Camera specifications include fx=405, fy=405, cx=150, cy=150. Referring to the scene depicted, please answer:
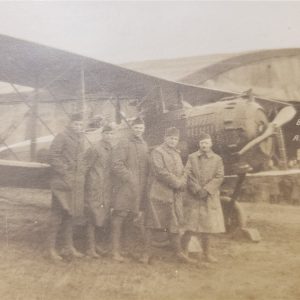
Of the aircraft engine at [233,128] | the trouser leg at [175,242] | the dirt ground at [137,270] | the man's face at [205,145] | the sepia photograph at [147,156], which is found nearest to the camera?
the dirt ground at [137,270]

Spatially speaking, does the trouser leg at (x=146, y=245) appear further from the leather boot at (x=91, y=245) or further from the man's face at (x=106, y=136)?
the man's face at (x=106, y=136)

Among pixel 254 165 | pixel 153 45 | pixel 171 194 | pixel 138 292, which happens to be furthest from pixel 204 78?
pixel 138 292

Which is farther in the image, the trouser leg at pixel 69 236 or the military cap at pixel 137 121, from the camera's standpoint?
the military cap at pixel 137 121

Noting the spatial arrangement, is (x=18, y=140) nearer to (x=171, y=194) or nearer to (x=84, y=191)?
(x=84, y=191)

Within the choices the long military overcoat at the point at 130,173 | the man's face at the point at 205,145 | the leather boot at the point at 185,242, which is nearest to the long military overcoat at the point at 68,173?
the long military overcoat at the point at 130,173

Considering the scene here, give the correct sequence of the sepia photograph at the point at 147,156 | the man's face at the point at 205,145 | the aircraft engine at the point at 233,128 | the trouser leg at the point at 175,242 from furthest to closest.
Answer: the aircraft engine at the point at 233,128, the man's face at the point at 205,145, the trouser leg at the point at 175,242, the sepia photograph at the point at 147,156

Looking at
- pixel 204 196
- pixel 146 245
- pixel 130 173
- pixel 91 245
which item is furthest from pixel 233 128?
pixel 91 245
